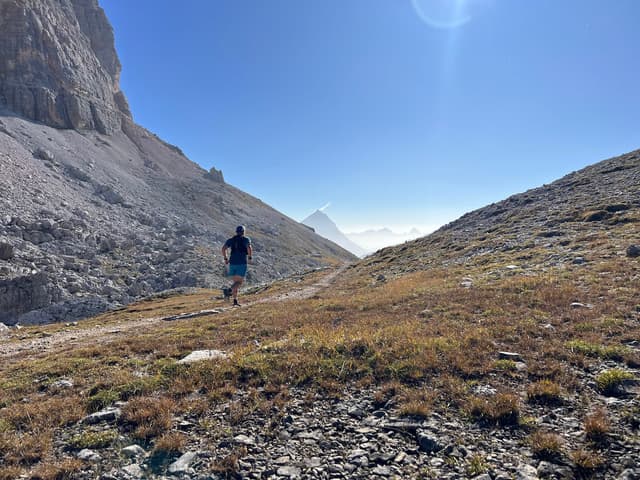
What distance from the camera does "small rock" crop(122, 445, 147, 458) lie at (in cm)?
517

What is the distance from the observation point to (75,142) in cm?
9331

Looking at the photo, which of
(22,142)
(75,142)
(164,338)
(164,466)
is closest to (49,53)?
(75,142)

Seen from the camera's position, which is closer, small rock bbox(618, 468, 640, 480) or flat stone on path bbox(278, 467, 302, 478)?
small rock bbox(618, 468, 640, 480)

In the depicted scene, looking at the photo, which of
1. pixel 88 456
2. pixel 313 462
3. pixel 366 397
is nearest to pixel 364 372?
pixel 366 397

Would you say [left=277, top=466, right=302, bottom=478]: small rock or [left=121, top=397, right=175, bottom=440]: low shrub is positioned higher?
[left=121, top=397, right=175, bottom=440]: low shrub

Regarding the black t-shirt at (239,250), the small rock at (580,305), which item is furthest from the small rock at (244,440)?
the black t-shirt at (239,250)

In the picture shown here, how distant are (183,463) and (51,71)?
141m

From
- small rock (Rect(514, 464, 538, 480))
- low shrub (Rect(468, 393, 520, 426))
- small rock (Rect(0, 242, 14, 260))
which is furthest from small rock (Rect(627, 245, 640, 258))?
small rock (Rect(0, 242, 14, 260))

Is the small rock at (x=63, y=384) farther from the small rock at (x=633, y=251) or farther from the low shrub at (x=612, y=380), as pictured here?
the small rock at (x=633, y=251)

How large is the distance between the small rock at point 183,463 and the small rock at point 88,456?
53.0 inches

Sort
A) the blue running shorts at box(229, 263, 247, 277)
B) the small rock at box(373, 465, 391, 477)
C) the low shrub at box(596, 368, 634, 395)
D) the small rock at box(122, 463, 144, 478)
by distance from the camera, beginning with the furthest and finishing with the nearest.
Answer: the blue running shorts at box(229, 263, 247, 277)
the low shrub at box(596, 368, 634, 395)
the small rock at box(122, 463, 144, 478)
the small rock at box(373, 465, 391, 477)

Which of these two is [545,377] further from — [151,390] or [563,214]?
[563,214]

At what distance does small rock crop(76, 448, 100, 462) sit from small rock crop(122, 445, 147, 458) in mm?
395

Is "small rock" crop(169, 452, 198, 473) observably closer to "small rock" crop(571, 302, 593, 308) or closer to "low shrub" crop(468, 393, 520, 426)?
"low shrub" crop(468, 393, 520, 426)
